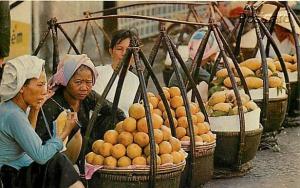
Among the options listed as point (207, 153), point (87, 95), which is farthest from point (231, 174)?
point (87, 95)

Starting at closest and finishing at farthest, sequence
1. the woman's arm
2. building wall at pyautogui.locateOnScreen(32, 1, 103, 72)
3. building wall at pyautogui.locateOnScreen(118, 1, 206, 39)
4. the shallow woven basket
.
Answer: the woman's arm → the shallow woven basket → building wall at pyautogui.locateOnScreen(32, 1, 103, 72) → building wall at pyautogui.locateOnScreen(118, 1, 206, 39)

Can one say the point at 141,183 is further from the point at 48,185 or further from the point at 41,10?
the point at 41,10

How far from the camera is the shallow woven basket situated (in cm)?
775

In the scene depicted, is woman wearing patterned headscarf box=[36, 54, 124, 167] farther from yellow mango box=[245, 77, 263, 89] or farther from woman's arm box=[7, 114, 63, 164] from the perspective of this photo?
yellow mango box=[245, 77, 263, 89]

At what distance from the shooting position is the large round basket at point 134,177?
6352mm

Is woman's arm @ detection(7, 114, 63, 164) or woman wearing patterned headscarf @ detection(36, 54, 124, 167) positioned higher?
woman wearing patterned headscarf @ detection(36, 54, 124, 167)

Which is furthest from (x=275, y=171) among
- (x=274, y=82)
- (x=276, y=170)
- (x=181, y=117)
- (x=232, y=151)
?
(x=181, y=117)

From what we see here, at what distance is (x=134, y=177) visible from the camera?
20.8ft

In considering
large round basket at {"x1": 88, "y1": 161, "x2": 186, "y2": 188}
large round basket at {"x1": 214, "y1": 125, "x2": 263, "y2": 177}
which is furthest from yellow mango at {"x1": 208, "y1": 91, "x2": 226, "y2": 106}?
large round basket at {"x1": 88, "y1": 161, "x2": 186, "y2": 188}

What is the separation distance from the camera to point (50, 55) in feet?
40.9

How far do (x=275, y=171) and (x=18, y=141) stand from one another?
3.17 meters

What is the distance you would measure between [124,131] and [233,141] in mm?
1571

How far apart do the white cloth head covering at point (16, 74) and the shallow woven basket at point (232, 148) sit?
89.9 inches

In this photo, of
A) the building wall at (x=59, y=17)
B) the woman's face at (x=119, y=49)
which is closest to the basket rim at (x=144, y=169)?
the woman's face at (x=119, y=49)
